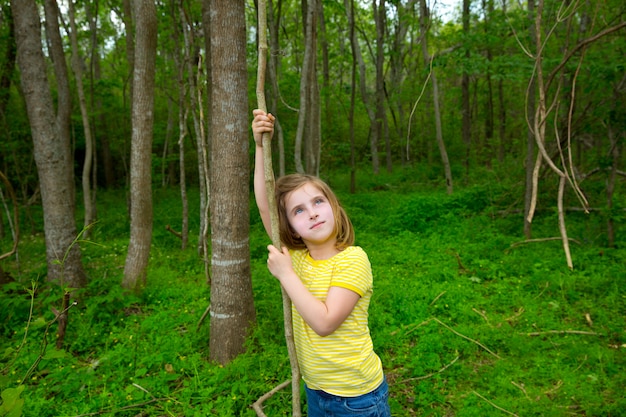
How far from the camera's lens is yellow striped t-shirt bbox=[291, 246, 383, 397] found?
160cm

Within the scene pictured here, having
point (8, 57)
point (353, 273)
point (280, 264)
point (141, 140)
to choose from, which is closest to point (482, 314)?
point (353, 273)

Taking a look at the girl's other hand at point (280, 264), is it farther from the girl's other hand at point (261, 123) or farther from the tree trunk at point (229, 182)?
the tree trunk at point (229, 182)

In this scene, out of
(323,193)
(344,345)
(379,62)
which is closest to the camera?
(344,345)

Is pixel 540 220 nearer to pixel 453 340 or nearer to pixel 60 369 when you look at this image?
pixel 453 340

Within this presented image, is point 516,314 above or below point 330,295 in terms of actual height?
below

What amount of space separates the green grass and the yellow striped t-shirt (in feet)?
3.50

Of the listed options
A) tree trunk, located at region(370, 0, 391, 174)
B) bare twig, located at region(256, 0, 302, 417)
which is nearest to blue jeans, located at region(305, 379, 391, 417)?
bare twig, located at region(256, 0, 302, 417)

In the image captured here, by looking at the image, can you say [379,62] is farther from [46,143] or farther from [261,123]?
[261,123]

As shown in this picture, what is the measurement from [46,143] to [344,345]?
440 cm

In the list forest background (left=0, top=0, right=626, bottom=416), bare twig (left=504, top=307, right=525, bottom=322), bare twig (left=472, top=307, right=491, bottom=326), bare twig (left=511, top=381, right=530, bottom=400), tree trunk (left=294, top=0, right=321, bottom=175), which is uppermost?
tree trunk (left=294, top=0, right=321, bottom=175)

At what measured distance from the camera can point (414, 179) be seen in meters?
13.0

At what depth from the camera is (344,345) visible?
5.30 feet

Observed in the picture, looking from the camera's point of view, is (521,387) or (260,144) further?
(521,387)

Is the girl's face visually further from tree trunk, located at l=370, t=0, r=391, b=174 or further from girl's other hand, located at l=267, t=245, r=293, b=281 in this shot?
tree trunk, located at l=370, t=0, r=391, b=174
